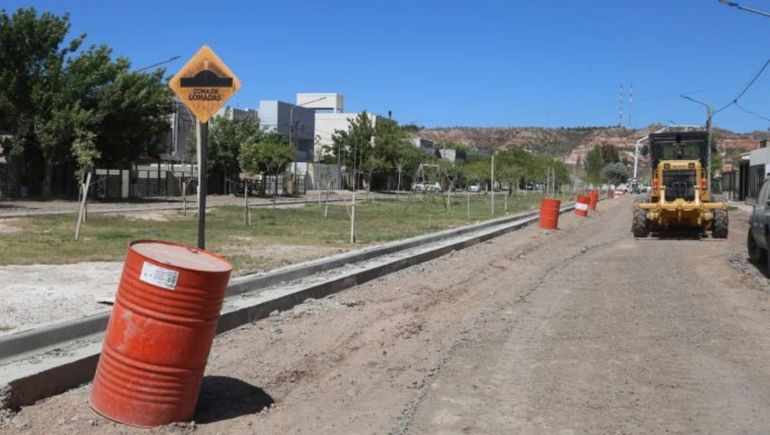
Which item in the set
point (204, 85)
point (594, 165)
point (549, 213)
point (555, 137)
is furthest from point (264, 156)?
point (555, 137)

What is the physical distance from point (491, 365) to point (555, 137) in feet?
622

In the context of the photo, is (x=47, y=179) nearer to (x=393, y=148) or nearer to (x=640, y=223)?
(x=640, y=223)

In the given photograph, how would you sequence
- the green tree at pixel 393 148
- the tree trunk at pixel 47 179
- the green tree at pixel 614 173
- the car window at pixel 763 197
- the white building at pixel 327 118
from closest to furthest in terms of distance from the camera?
1. the car window at pixel 763 197
2. the tree trunk at pixel 47 179
3. the green tree at pixel 393 148
4. the white building at pixel 327 118
5. the green tree at pixel 614 173

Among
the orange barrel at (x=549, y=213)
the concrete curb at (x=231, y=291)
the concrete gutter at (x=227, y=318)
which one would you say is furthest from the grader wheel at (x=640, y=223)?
the concrete gutter at (x=227, y=318)

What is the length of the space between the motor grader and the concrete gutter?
8.85 m

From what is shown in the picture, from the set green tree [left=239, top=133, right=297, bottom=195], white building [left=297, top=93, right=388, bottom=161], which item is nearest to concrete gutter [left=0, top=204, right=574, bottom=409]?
green tree [left=239, top=133, right=297, bottom=195]

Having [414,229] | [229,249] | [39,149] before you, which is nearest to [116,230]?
[229,249]

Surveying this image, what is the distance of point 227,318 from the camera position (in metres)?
8.25

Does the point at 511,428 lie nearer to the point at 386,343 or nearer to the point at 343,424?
the point at 343,424

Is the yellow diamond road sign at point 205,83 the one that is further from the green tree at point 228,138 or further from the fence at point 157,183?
the green tree at point 228,138

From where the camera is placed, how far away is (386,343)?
8164mm

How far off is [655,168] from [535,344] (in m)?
19.0

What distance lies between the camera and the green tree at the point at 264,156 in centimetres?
5272

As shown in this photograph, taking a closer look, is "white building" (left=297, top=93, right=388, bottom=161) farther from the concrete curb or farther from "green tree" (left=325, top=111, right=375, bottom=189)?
the concrete curb
